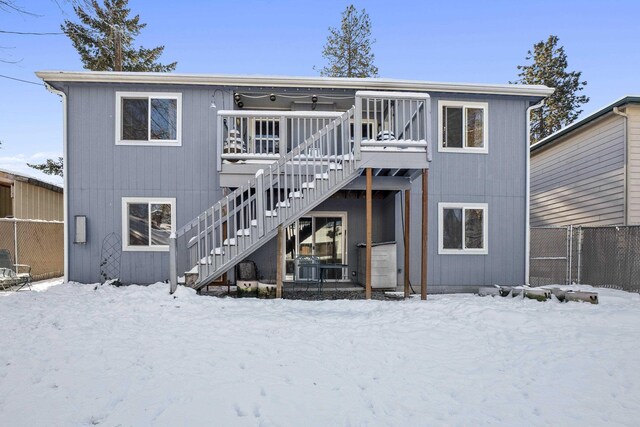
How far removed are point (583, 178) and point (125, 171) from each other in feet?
44.2

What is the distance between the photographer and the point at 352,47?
21.1 meters

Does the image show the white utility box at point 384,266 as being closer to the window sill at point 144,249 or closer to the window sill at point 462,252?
the window sill at point 462,252

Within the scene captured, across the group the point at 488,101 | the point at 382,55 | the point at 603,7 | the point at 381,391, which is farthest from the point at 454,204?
the point at 382,55

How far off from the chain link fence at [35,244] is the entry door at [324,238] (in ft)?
25.4

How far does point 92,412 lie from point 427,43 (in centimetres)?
2174

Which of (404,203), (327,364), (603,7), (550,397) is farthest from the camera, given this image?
(603,7)

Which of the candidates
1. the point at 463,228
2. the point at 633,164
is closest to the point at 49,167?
the point at 463,228

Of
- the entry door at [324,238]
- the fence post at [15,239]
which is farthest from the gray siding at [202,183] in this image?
the fence post at [15,239]

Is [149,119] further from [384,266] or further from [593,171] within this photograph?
[593,171]

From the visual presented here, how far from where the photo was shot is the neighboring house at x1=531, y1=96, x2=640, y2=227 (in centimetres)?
966

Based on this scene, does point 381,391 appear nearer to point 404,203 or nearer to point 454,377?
point 454,377

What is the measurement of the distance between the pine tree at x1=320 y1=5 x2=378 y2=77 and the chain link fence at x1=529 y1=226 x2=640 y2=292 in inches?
561

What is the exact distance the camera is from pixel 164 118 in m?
8.61

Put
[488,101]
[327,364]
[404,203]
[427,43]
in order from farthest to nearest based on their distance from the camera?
[427,43], [488,101], [404,203], [327,364]
